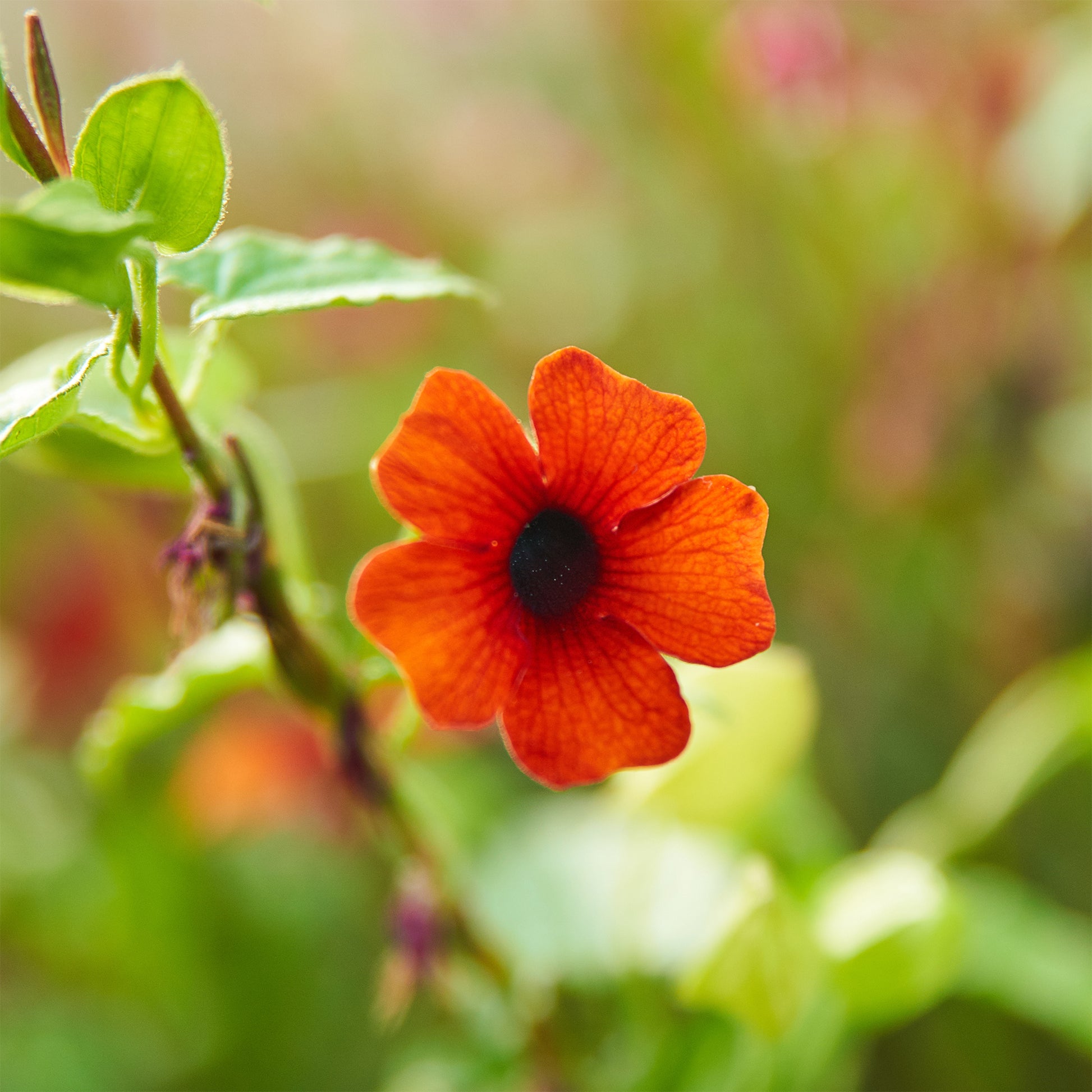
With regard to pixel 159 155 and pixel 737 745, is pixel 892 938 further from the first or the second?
pixel 159 155

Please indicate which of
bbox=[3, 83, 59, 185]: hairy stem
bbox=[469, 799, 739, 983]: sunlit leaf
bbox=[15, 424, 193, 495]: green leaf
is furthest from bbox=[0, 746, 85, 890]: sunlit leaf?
bbox=[3, 83, 59, 185]: hairy stem

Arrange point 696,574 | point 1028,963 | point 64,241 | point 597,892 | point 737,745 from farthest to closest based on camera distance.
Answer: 1. point 597,892
2. point 1028,963
3. point 737,745
4. point 696,574
5. point 64,241

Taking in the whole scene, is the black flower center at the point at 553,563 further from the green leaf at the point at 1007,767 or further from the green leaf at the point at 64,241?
the green leaf at the point at 1007,767

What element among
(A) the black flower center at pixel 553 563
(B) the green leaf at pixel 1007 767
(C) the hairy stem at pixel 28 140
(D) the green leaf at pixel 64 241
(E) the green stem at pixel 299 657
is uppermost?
(C) the hairy stem at pixel 28 140

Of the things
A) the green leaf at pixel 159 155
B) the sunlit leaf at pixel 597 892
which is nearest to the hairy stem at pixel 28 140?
the green leaf at pixel 159 155

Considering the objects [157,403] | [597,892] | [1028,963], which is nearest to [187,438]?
[157,403]

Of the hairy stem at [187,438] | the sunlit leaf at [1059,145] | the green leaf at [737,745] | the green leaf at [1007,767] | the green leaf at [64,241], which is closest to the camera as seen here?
the green leaf at [64,241]

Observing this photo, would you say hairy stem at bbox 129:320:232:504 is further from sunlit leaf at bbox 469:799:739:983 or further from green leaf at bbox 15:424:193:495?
sunlit leaf at bbox 469:799:739:983
